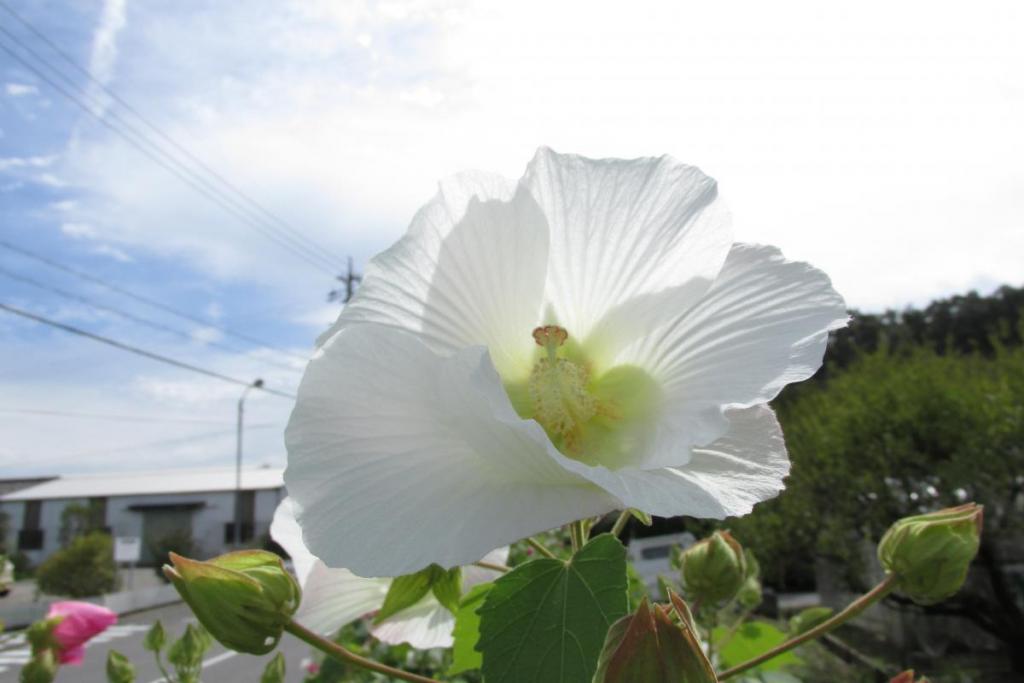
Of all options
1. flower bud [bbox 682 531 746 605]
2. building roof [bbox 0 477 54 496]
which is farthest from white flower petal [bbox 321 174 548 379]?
building roof [bbox 0 477 54 496]

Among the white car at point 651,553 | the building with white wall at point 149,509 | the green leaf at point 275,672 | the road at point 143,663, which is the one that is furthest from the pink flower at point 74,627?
the building with white wall at point 149,509

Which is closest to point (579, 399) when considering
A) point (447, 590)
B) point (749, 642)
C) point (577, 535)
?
point (577, 535)

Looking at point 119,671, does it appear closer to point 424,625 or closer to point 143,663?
point 424,625

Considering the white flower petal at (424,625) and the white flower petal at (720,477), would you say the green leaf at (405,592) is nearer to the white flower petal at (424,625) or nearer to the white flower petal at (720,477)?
the white flower petal at (424,625)

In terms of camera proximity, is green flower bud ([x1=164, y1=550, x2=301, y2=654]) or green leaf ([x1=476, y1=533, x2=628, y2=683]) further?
green flower bud ([x1=164, y1=550, x2=301, y2=654])

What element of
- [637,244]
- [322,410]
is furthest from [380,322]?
[637,244]

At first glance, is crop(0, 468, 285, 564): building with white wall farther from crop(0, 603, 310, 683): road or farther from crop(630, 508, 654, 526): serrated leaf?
crop(630, 508, 654, 526): serrated leaf
